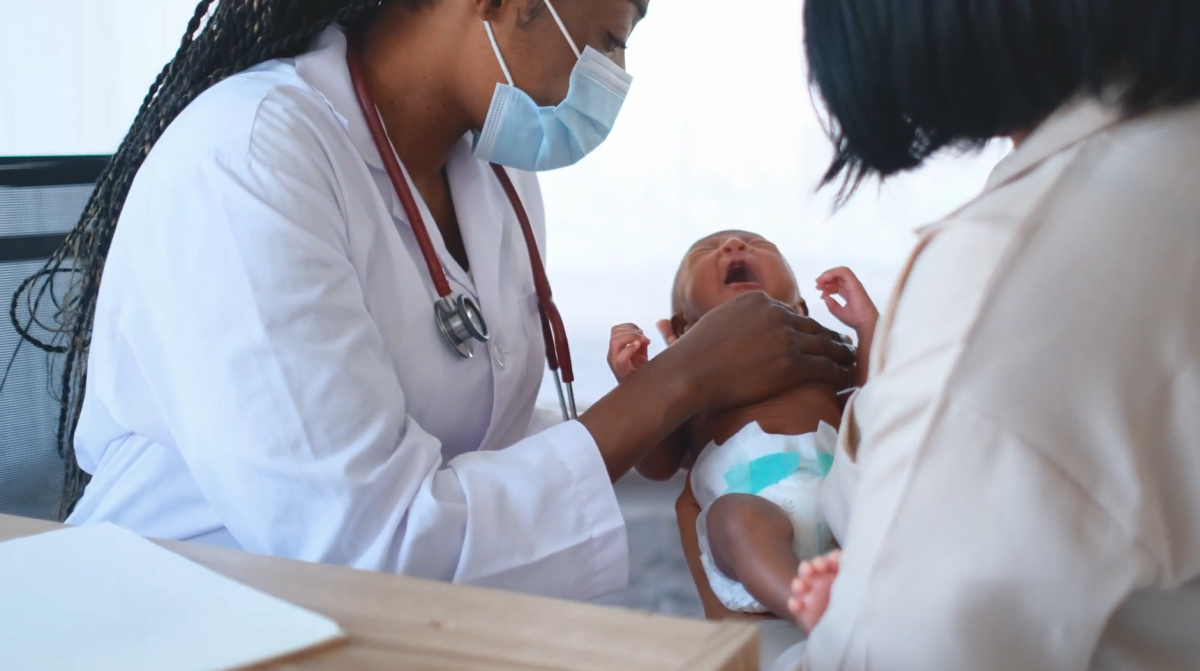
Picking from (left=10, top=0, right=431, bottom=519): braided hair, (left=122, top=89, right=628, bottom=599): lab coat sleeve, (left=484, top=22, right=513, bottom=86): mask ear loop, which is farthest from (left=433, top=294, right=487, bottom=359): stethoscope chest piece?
(left=10, top=0, right=431, bottom=519): braided hair

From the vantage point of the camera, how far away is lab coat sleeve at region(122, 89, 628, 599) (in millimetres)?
1032

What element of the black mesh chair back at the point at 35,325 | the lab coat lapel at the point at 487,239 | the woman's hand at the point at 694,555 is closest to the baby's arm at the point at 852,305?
the woman's hand at the point at 694,555

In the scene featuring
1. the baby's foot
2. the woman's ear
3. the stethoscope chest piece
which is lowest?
the baby's foot

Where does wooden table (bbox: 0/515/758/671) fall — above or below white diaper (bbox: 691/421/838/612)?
above

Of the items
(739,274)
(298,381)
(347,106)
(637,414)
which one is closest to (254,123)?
(347,106)

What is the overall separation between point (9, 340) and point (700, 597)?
45.8 inches

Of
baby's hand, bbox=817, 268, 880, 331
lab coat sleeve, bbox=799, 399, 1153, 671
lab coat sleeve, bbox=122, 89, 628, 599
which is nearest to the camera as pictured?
lab coat sleeve, bbox=799, 399, 1153, 671

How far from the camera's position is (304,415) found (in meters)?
1.03

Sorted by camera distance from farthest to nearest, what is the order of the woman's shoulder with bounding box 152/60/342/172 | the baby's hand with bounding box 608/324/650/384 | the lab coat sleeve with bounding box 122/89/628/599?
the baby's hand with bounding box 608/324/650/384
the woman's shoulder with bounding box 152/60/342/172
the lab coat sleeve with bounding box 122/89/628/599

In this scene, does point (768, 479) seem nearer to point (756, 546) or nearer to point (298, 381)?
point (756, 546)

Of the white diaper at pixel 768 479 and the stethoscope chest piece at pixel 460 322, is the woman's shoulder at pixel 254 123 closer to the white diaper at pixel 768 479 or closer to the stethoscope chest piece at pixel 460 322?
the stethoscope chest piece at pixel 460 322

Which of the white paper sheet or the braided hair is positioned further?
the braided hair

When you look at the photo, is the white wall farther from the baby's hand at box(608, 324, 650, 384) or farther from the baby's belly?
the baby's hand at box(608, 324, 650, 384)

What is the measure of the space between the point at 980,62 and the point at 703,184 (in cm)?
148
